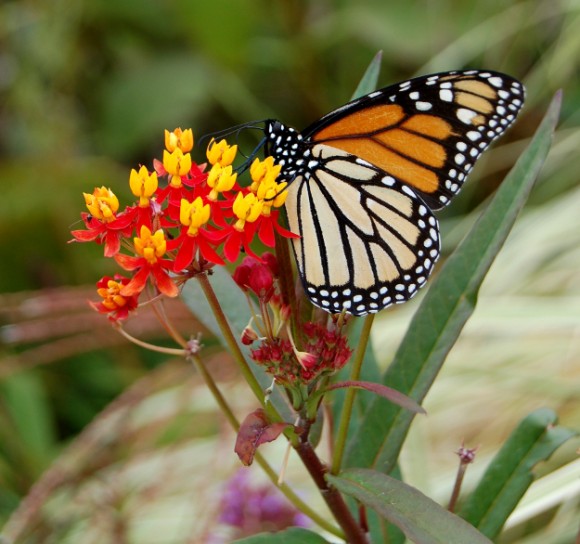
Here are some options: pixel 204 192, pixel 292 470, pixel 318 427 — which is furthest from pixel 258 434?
pixel 292 470

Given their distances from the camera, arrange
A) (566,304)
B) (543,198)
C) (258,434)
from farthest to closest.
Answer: (543,198), (566,304), (258,434)

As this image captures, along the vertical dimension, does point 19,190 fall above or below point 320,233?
above

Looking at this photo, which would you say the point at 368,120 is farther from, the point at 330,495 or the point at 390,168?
the point at 330,495

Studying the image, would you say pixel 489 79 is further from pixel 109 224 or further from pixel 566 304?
pixel 566 304

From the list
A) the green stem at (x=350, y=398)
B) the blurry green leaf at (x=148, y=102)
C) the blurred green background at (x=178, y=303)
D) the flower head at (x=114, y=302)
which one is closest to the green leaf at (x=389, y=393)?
the green stem at (x=350, y=398)

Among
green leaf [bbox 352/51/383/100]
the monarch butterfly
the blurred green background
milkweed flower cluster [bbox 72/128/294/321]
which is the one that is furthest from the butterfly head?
the blurred green background

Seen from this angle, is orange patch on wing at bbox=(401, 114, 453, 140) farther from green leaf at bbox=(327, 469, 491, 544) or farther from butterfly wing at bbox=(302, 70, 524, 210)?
green leaf at bbox=(327, 469, 491, 544)

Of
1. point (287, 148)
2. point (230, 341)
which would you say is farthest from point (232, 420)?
point (287, 148)
